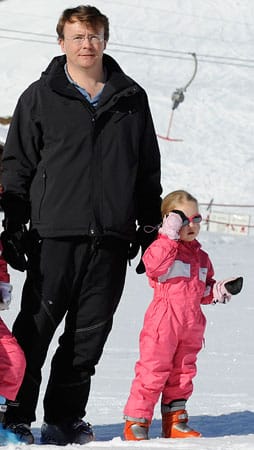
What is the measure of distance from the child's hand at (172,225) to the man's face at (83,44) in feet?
2.32

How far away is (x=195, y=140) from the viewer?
39.0m

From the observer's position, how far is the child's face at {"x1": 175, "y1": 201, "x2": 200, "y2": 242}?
15.5 feet

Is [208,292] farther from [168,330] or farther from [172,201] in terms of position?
[172,201]

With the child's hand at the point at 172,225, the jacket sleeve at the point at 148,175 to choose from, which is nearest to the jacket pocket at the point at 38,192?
the jacket sleeve at the point at 148,175

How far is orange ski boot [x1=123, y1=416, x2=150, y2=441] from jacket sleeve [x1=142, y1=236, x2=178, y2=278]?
623 millimetres

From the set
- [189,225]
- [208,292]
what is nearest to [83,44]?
[189,225]

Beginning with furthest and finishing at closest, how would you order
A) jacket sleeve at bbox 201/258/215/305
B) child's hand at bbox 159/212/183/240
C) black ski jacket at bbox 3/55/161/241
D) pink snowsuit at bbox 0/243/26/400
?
jacket sleeve at bbox 201/258/215/305 < child's hand at bbox 159/212/183/240 < black ski jacket at bbox 3/55/161/241 < pink snowsuit at bbox 0/243/26/400

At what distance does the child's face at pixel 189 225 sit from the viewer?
4.74 metres

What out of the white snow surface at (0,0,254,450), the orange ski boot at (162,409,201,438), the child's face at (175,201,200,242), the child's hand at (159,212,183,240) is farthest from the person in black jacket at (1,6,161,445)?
the white snow surface at (0,0,254,450)

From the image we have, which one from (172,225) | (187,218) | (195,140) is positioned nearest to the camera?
(172,225)

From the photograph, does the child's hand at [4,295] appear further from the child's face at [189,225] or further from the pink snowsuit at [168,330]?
the child's face at [189,225]

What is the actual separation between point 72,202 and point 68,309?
0.48 meters

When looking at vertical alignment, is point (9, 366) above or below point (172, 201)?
below

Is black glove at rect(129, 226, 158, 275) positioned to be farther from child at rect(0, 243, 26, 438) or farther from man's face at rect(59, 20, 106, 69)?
man's face at rect(59, 20, 106, 69)
